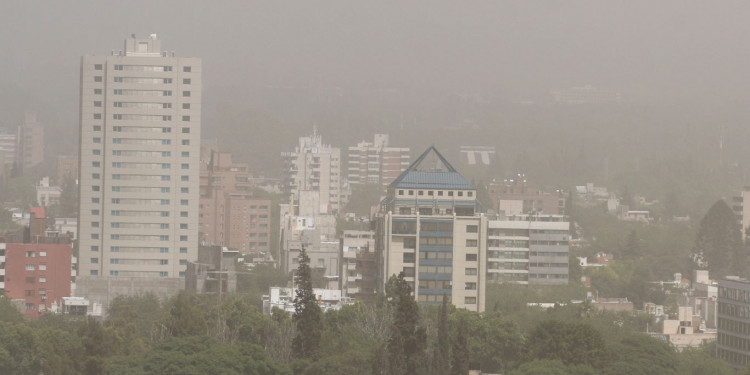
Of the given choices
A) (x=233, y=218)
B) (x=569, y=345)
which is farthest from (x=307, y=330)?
(x=233, y=218)

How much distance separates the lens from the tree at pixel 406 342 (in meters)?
24.0

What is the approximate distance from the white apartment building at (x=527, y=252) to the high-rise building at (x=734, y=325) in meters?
12.0

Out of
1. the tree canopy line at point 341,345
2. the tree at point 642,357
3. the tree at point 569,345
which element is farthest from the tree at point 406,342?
the tree at point 642,357

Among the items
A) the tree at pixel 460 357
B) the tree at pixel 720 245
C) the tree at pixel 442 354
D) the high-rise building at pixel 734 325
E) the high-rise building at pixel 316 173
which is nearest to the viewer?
the tree at pixel 442 354

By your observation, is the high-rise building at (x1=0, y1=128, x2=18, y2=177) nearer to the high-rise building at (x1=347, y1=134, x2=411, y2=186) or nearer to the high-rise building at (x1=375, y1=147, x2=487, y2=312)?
the high-rise building at (x1=347, y1=134, x2=411, y2=186)

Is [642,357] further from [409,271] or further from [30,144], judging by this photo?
[30,144]

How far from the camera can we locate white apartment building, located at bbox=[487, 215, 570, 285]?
46.2 m

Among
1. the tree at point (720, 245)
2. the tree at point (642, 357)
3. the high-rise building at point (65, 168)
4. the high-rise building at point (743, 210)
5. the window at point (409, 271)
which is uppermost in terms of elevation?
the high-rise building at point (65, 168)

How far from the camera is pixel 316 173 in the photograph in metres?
76.1

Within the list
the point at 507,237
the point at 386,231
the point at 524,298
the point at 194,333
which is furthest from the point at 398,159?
the point at 194,333

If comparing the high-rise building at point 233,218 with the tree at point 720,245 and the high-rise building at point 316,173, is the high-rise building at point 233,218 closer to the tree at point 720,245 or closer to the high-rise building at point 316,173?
the high-rise building at point 316,173

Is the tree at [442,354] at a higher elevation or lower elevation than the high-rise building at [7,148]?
lower

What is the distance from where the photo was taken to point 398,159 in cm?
8206

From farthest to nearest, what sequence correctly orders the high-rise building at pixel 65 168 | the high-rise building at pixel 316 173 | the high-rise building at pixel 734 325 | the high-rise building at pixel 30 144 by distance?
1. the high-rise building at pixel 30 144
2. the high-rise building at pixel 316 173
3. the high-rise building at pixel 65 168
4. the high-rise building at pixel 734 325
